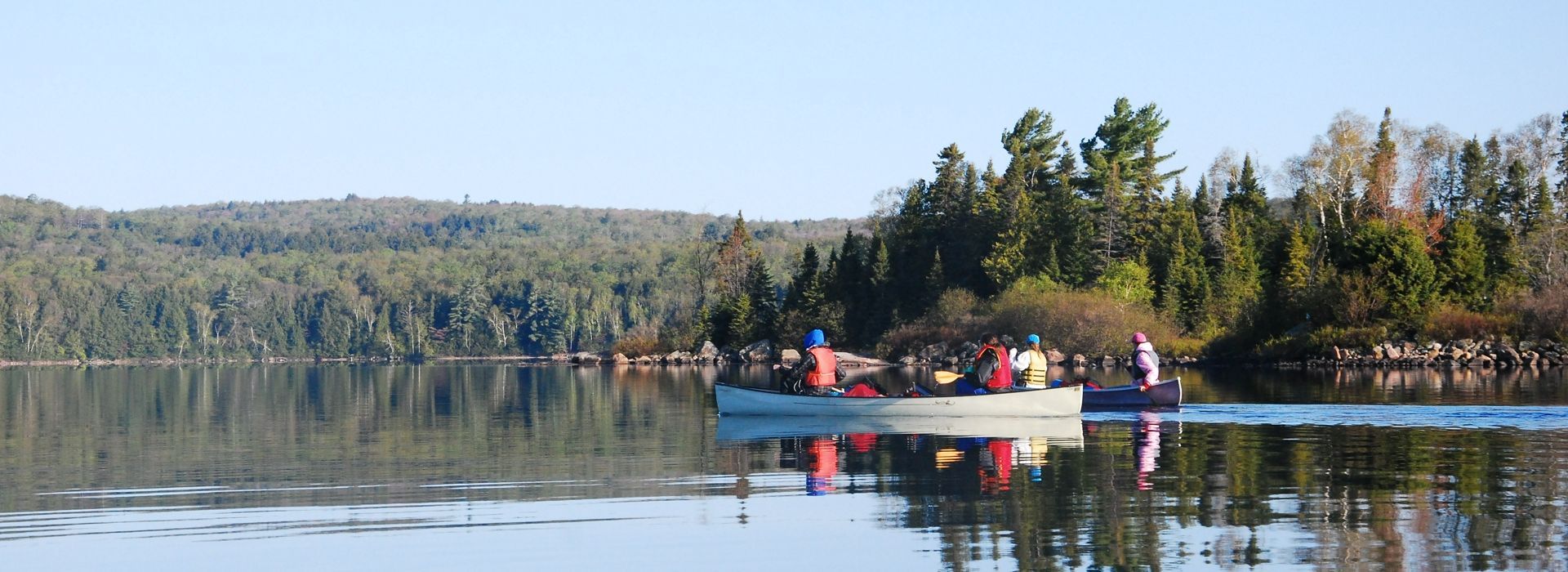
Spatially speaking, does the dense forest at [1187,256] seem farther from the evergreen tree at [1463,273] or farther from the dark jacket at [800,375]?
the dark jacket at [800,375]

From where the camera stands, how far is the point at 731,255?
126 meters

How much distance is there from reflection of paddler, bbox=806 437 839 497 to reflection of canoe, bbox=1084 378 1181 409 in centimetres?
886

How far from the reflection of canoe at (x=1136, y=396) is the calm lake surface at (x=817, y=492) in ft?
3.27

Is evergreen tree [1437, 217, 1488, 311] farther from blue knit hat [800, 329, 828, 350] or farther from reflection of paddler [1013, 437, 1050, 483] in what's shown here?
reflection of paddler [1013, 437, 1050, 483]

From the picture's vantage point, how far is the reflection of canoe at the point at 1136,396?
3441cm

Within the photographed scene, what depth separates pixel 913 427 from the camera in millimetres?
30891

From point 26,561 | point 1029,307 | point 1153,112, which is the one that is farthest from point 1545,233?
point 26,561

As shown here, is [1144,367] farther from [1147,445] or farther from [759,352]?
[759,352]

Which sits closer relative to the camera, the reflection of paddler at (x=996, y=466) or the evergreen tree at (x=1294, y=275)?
the reflection of paddler at (x=996, y=466)

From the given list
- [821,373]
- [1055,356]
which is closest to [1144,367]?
[821,373]

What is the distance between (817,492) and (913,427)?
11179 mm

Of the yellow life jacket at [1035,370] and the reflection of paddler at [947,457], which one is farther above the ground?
the yellow life jacket at [1035,370]

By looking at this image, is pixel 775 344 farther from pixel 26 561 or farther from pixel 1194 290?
pixel 26 561

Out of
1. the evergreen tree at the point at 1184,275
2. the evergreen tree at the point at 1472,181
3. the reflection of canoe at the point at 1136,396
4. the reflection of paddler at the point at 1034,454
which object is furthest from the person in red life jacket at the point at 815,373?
the evergreen tree at the point at 1472,181
